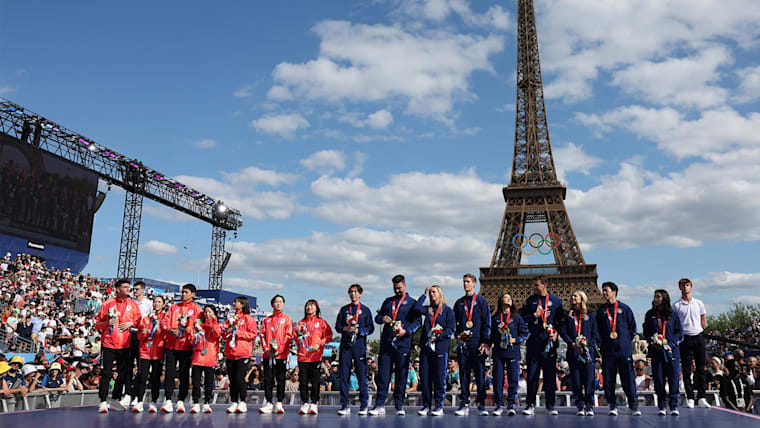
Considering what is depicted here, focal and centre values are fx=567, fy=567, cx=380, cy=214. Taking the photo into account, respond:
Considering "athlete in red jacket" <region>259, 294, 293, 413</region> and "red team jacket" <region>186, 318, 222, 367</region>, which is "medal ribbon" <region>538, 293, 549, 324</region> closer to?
"athlete in red jacket" <region>259, 294, 293, 413</region>

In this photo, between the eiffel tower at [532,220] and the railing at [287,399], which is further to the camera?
the eiffel tower at [532,220]

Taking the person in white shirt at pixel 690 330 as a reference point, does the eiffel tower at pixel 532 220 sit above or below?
above

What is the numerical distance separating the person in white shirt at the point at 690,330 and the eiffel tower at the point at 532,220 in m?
37.2

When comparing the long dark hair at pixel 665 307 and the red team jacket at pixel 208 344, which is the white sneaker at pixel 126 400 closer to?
the red team jacket at pixel 208 344

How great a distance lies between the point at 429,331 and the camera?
27.0 ft

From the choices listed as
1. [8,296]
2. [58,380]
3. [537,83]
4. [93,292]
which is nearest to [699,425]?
[58,380]

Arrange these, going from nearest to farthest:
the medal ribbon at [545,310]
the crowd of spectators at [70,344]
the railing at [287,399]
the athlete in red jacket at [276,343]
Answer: the medal ribbon at [545,310], the athlete in red jacket at [276,343], the railing at [287,399], the crowd of spectators at [70,344]

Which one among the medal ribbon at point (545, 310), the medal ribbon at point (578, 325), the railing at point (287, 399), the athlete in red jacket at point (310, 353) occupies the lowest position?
the railing at point (287, 399)

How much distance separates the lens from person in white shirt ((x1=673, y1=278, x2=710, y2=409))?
8703mm

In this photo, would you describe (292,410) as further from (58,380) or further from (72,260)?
(72,260)

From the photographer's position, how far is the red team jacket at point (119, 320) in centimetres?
847

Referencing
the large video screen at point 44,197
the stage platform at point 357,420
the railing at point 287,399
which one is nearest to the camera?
the stage platform at point 357,420

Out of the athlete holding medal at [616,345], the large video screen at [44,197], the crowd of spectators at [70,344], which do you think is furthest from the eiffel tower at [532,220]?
the athlete holding medal at [616,345]

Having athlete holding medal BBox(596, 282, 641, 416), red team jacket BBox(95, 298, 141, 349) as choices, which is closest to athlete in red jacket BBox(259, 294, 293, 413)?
red team jacket BBox(95, 298, 141, 349)
